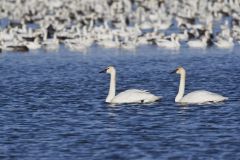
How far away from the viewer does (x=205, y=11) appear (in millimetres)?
80938

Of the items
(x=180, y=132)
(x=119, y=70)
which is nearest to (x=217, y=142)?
(x=180, y=132)

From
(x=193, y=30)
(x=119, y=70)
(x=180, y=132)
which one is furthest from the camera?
(x=193, y=30)

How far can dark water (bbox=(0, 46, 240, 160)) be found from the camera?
20.9m

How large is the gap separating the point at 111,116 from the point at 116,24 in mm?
46195

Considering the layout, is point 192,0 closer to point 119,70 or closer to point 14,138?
point 119,70

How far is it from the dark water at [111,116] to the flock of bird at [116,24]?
36.8 ft

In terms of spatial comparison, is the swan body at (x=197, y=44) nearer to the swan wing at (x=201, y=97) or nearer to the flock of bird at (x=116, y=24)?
the flock of bird at (x=116, y=24)

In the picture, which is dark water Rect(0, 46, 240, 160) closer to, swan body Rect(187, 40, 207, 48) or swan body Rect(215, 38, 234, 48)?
swan body Rect(215, 38, 234, 48)

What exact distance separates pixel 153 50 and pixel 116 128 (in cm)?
3027

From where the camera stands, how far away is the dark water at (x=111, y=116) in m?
20.9

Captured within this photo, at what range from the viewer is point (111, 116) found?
2608cm

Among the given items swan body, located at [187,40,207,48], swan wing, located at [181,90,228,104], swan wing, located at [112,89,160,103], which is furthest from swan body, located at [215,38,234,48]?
swan wing, located at [181,90,228,104]

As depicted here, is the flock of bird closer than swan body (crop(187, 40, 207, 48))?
No

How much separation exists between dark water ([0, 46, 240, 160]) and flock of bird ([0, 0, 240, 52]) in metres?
11.2
